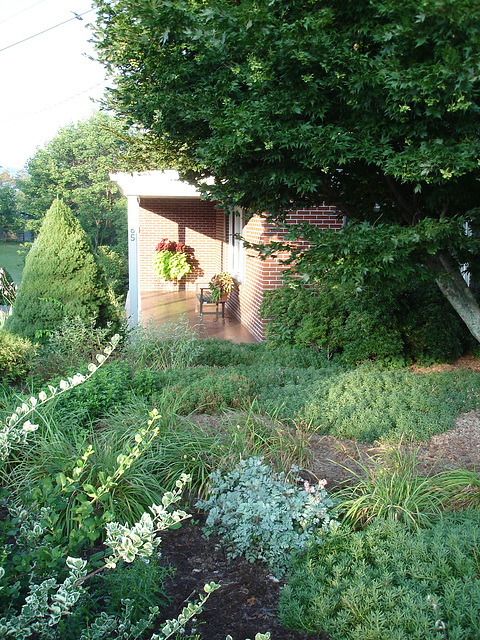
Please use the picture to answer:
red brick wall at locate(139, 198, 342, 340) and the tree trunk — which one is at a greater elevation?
red brick wall at locate(139, 198, 342, 340)

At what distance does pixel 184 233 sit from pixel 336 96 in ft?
44.0

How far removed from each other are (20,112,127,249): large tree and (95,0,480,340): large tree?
3203cm

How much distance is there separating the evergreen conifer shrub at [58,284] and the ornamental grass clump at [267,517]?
4.33 meters

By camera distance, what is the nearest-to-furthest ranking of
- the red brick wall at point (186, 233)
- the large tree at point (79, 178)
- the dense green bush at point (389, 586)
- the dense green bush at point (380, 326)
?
the dense green bush at point (389, 586) → the dense green bush at point (380, 326) → the red brick wall at point (186, 233) → the large tree at point (79, 178)

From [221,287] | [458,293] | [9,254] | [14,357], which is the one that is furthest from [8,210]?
[458,293]

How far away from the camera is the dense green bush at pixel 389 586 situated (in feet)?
7.59

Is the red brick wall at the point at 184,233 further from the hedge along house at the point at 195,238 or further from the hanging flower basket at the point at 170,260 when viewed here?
the hanging flower basket at the point at 170,260

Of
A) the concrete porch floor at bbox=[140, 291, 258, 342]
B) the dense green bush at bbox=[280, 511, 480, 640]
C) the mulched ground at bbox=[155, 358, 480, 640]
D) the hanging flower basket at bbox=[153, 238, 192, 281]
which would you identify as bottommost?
the mulched ground at bbox=[155, 358, 480, 640]

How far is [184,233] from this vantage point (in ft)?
54.9

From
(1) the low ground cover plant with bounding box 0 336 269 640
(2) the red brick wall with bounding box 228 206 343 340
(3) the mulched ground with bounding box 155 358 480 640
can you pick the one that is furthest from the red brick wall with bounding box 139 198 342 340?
(1) the low ground cover plant with bounding box 0 336 269 640

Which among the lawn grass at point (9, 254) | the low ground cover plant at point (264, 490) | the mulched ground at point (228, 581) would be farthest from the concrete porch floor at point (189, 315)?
the lawn grass at point (9, 254)

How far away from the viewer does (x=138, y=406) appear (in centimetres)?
493

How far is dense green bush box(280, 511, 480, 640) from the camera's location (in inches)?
91.1

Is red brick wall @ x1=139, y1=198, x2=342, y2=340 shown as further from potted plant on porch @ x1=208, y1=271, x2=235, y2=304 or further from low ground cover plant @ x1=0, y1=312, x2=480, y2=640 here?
low ground cover plant @ x1=0, y1=312, x2=480, y2=640
